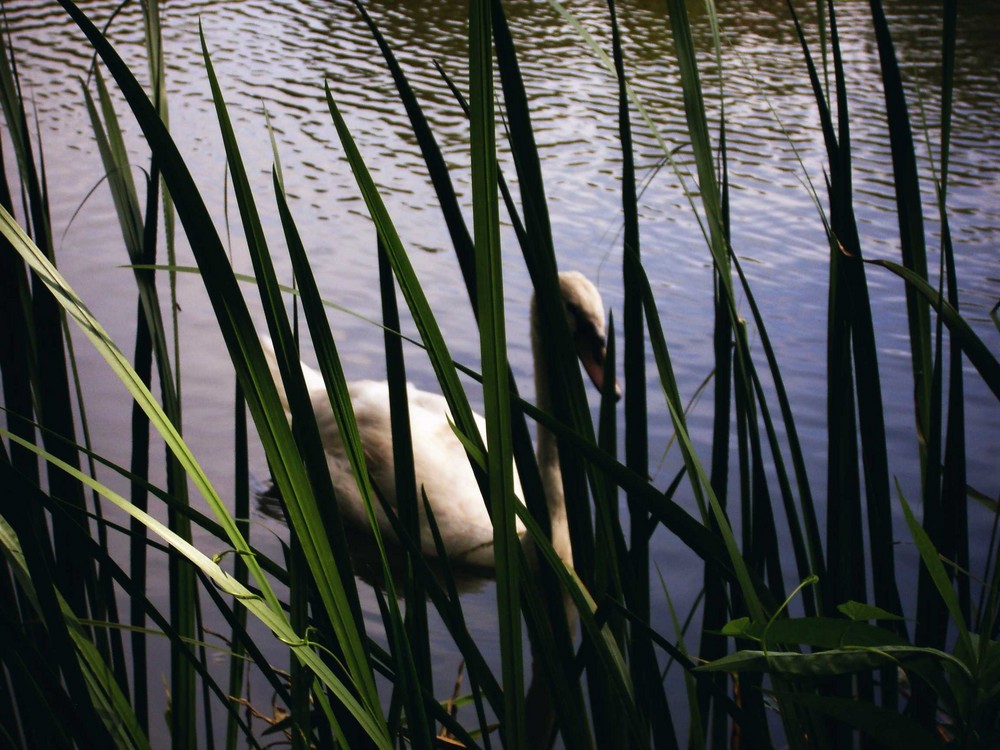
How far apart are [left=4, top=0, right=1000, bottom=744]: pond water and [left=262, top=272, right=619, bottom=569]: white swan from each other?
0.23m

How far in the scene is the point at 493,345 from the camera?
1.97 ft

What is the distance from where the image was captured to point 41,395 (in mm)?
969

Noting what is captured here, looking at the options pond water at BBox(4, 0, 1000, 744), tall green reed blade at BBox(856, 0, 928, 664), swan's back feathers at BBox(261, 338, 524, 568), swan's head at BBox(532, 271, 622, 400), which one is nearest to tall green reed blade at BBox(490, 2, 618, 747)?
tall green reed blade at BBox(856, 0, 928, 664)

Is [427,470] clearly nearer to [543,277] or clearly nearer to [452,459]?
[452,459]

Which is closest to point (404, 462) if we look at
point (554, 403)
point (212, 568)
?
point (554, 403)

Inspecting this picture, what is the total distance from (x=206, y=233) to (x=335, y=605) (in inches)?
9.4

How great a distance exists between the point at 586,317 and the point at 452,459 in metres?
0.60

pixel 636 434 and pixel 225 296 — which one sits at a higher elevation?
pixel 225 296

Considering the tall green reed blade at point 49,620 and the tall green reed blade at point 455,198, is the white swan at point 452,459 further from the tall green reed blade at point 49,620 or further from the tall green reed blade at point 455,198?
the tall green reed blade at point 49,620

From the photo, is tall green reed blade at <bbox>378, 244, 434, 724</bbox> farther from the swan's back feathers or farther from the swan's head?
the swan's head

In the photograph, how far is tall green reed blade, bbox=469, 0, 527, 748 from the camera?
0.55 metres

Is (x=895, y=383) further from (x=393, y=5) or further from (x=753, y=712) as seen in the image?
(x=393, y=5)

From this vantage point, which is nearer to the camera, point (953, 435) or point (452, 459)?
point (953, 435)

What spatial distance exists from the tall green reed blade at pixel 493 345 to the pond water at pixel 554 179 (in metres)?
1.20
